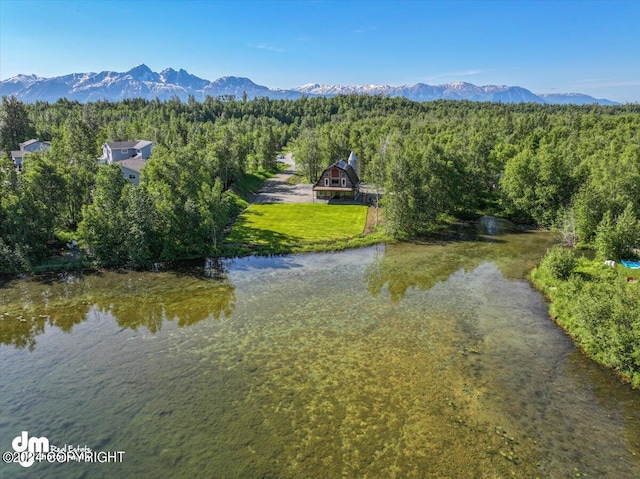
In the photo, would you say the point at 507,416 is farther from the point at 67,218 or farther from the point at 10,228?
the point at 67,218

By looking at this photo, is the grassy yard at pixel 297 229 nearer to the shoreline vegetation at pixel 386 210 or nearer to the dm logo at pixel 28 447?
the shoreline vegetation at pixel 386 210

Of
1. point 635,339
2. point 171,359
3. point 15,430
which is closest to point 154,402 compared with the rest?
point 171,359

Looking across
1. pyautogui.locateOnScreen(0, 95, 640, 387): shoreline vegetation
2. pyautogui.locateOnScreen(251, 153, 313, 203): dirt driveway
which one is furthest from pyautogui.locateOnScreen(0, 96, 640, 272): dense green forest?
pyautogui.locateOnScreen(251, 153, 313, 203): dirt driveway

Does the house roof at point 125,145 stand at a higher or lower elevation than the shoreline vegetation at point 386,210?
higher

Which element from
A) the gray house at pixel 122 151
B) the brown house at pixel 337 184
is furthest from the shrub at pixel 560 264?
the gray house at pixel 122 151

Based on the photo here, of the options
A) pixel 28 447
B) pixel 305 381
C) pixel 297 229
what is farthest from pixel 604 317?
pixel 297 229

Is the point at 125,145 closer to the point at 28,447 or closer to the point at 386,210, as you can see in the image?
the point at 386,210
